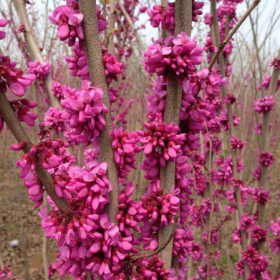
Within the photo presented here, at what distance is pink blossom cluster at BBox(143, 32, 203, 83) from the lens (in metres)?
1.13

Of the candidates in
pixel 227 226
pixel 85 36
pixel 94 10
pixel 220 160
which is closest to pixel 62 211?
pixel 85 36

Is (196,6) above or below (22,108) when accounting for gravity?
above

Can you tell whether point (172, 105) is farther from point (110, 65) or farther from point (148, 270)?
point (148, 270)

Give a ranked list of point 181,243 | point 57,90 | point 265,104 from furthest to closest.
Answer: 1. point 265,104
2. point 57,90
3. point 181,243

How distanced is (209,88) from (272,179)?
9.87 meters

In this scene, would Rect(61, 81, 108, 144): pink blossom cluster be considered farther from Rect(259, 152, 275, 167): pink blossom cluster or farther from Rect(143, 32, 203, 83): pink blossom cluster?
Rect(259, 152, 275, 167): pink blossom cluster

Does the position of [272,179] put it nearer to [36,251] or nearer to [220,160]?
[220,160]

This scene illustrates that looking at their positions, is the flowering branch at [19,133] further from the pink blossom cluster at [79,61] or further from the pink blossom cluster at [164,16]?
the pink blossom cluster at [164,16]

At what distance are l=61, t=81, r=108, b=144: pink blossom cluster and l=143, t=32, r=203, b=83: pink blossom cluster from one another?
0.30 m

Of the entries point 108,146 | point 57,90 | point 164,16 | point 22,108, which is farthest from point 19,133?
point 57,90

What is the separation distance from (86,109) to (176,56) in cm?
45

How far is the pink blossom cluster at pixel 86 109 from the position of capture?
1066 mm

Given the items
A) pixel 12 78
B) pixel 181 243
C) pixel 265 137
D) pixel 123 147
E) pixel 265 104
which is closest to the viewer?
pixel 12 78

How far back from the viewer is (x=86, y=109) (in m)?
1.06
